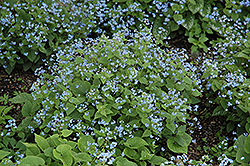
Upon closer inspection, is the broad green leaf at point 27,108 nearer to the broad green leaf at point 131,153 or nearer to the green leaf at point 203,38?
the broad green leaf at point 131,153

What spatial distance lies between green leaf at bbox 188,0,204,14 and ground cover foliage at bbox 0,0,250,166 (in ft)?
0.08

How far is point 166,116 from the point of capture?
4.12 meters

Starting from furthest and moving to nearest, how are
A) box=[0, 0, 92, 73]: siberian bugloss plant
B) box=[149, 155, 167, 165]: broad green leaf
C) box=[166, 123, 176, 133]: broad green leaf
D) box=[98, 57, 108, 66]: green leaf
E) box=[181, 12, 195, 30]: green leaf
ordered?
box=[181, 12, 195, 30]: green leaf, box=[0, 0, 92, 73]: siberian bugloss plant, box=[98, 57, 108, 66]: green leaf, box=[166, 123, 176, 133]: broad green leaf, box=[149, 155, 167, 165]: broad green leaf

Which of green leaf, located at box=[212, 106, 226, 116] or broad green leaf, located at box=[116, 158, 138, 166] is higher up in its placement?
green leaf, located at box=[212, 106, 226, 116]

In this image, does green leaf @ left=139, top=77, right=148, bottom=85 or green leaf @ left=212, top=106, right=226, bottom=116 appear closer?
green leaf @ left=139, top=77, right=148, bottom=85

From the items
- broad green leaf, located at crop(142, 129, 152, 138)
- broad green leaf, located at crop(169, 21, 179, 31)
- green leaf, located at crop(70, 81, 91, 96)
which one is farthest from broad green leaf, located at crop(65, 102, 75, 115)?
broad green leaf, located at crop(169, 21, 179, 31)

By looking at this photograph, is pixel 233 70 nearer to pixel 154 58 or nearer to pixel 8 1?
pixel 154 58

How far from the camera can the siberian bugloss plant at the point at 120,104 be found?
12.9ft

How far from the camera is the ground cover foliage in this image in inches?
151

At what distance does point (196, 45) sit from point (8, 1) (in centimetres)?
440

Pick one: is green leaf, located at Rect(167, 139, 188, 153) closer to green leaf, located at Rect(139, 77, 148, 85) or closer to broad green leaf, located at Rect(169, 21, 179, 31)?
green leaf, located at Rect(139, 77, 148, 85)

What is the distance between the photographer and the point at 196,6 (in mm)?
6188

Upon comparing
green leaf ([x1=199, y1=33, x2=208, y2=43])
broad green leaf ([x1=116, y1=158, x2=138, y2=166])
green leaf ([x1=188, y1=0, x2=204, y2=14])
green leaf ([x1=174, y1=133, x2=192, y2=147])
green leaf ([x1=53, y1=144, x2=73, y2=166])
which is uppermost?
green leaf ([x1=188, y1=0, x2=204, y2=14])

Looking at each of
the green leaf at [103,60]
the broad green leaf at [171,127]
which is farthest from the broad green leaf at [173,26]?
the broad green leaf at [171,127]
